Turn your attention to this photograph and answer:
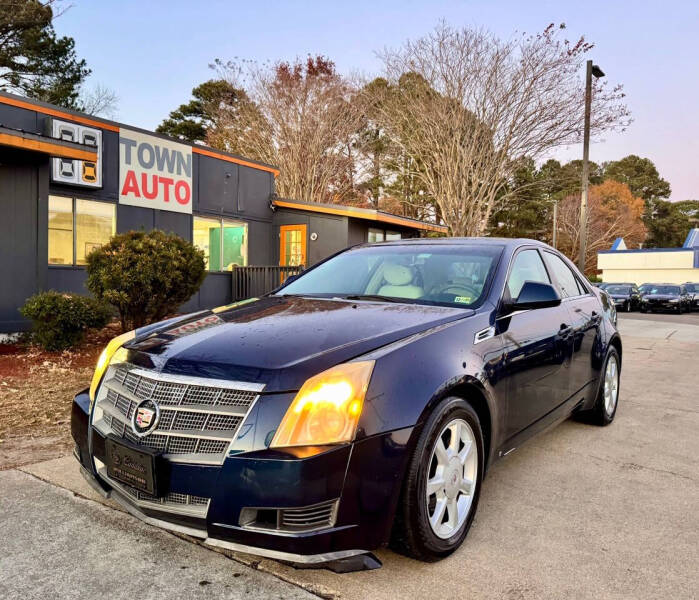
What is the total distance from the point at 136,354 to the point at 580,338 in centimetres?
312

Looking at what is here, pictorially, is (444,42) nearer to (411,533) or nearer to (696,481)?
(696,481)

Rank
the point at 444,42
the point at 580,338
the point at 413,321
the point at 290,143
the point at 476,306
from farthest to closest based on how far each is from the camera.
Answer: the point at 290,143 → the point at 444,42 → the point at 580,338 → the point at 476,306 → the point at 413,321

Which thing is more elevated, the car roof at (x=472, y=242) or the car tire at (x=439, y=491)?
the car roof at (x=472, y=242)

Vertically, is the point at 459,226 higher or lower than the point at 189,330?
higher

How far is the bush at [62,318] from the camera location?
7402 millimetres

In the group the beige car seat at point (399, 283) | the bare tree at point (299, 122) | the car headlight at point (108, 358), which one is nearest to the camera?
the car headlight at point (108, 358)

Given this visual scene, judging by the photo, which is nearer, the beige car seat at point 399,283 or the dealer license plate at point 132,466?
the dealer license plate at point 132,466

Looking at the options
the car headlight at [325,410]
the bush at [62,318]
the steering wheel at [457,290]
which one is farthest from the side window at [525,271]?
the bush at [62,318]

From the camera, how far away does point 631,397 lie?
20.5 feet

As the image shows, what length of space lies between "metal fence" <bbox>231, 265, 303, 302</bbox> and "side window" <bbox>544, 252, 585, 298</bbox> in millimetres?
9985

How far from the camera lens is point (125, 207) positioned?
1221 cm

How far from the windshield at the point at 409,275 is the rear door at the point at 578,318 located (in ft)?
3.04

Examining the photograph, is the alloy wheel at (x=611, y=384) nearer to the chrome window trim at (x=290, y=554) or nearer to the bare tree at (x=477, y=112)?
the chrome window trim at (x=290, y=554)

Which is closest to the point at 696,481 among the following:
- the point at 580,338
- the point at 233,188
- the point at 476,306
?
the point at 580,338
